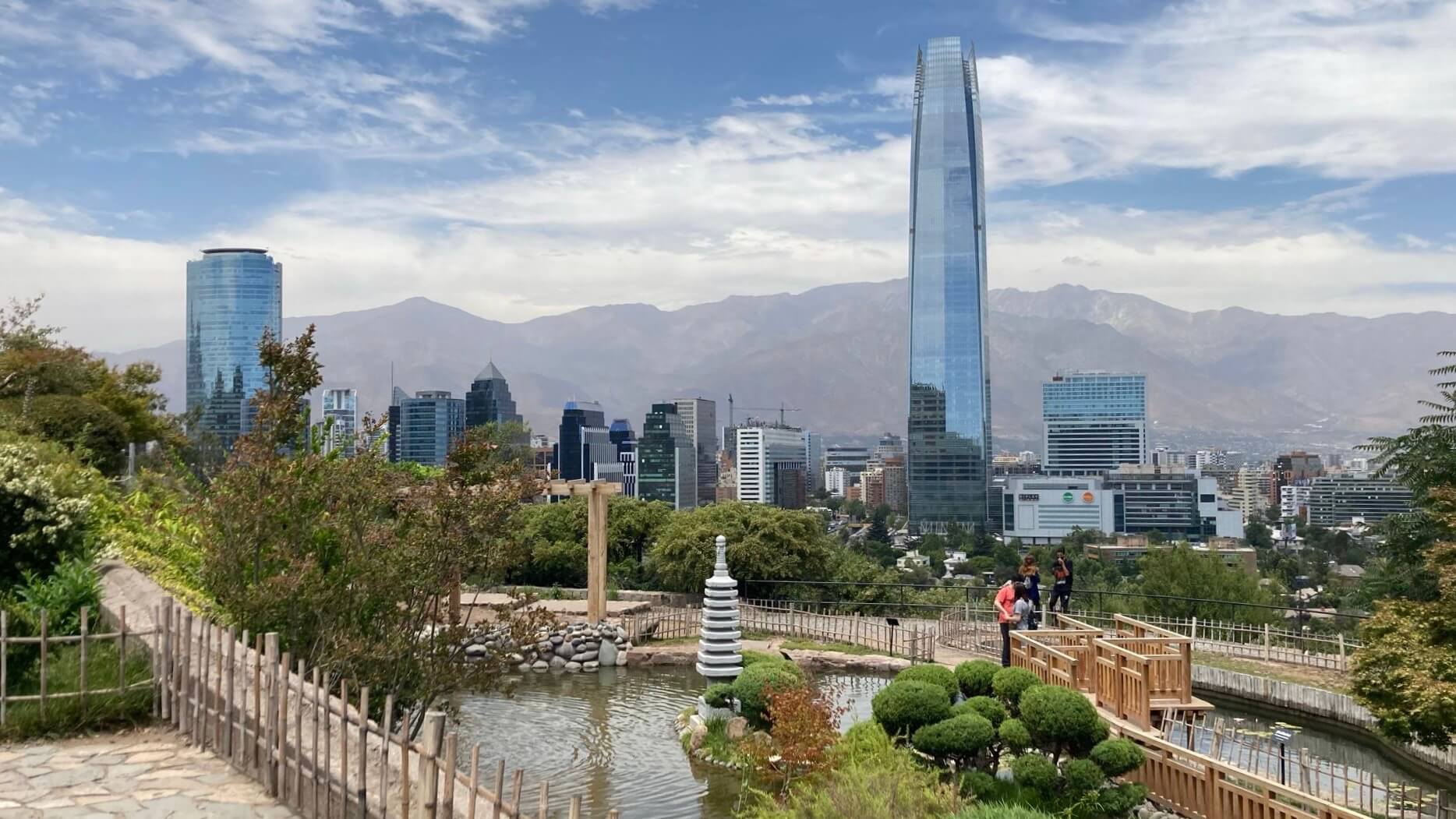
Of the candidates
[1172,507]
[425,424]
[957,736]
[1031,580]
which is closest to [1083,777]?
[957,736]

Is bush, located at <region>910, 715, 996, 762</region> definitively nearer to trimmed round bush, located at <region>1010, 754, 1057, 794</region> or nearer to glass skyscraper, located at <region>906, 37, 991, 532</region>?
trimmed round bush, located at <region>1010, 754, 1057, 794</region>

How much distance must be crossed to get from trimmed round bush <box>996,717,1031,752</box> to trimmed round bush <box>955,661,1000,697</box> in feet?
4.19

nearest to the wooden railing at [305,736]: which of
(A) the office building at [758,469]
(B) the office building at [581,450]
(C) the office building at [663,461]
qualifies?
(B) the office building at [581,450]

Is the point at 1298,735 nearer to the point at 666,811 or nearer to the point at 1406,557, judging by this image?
the point at 1406,557

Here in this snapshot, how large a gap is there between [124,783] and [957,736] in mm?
6526

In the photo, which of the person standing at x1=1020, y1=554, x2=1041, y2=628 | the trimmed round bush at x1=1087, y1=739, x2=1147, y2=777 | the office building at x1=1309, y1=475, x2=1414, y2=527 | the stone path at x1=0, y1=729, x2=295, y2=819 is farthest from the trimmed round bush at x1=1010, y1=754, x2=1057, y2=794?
the office building at x1=1309, y1=475, x2=1414, y2=527

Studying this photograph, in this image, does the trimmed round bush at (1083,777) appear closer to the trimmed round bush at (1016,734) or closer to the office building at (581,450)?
the trimmed round bush at (1016,734)

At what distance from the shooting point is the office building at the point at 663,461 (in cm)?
16275

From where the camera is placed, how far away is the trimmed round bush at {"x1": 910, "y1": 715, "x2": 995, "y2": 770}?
9758mm

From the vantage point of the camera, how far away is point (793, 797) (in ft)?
27.1

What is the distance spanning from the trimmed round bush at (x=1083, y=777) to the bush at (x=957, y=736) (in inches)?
30.1

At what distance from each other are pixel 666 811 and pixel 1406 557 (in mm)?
13289

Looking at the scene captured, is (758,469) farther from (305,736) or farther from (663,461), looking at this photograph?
(305,736)

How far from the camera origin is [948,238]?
441ft
